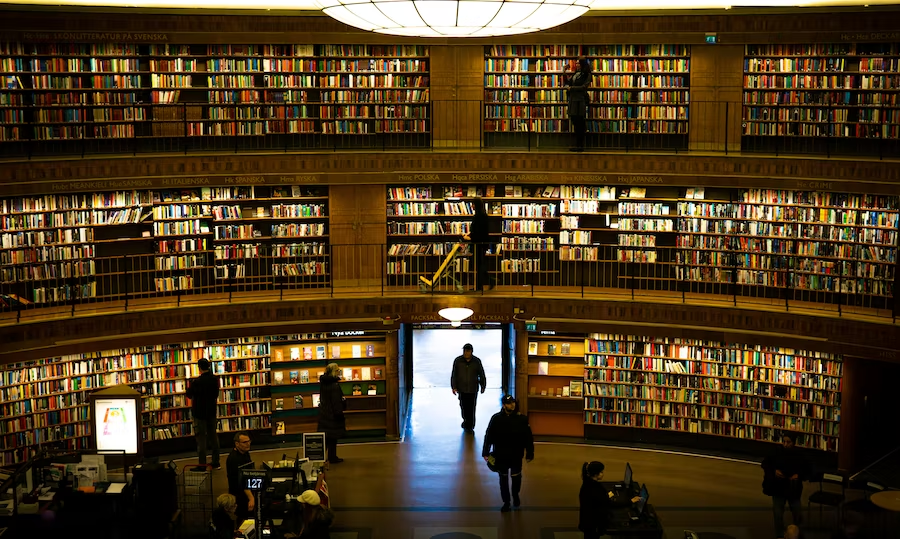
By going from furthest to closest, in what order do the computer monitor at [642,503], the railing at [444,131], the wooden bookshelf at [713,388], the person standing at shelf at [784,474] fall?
1. the railing at [444,131]
2. the wooden bookshelf at [713,388]
3. the person standing at shelf at [784,474]
4. the computer monitor at [642,503]

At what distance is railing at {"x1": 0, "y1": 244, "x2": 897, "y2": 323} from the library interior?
0.15 ft

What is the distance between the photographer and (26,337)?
39.5 ft

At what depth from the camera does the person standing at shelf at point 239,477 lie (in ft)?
30.3

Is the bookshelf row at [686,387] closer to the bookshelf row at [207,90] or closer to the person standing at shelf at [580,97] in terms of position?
the person standing at shelf at [580,97]

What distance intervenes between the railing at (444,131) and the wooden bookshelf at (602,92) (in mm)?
20

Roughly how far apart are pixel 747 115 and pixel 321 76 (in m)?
5.88

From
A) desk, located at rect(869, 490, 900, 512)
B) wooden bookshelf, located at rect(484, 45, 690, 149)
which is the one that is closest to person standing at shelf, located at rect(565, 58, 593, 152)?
wooden bookshelf, located at rect(484, 45, 690, 149)

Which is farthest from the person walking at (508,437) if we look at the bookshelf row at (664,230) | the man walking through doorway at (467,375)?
the bookshelf row at (664,230)

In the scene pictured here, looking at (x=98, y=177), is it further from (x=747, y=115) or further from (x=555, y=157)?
(x=747, y=115)

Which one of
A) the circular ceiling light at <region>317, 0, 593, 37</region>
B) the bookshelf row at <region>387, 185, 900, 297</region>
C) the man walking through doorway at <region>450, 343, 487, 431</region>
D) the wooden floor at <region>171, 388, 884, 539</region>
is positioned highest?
the circular ceiling light at <region>317, 0, 593, 37</region>

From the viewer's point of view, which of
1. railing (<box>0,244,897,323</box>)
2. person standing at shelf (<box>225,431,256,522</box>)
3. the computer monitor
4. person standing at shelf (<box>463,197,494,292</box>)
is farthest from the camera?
person standing at shelf (<box>463,197,494,292</box>)

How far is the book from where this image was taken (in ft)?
45.6

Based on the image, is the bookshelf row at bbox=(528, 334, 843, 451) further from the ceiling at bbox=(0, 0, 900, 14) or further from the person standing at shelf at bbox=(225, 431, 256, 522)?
the person standing at shelf at bbox=(225, 431, 256, 522)

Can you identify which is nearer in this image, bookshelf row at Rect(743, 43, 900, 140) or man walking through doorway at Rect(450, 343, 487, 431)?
man walking through doorway at Rect(450, 343, 487, 431)
